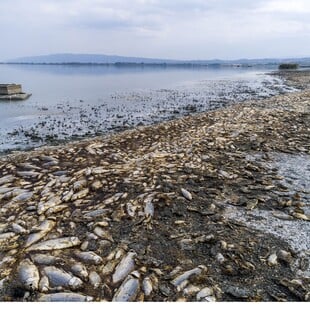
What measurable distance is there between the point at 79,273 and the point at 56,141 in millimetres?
14872

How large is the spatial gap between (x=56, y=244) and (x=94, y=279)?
130 centimetres

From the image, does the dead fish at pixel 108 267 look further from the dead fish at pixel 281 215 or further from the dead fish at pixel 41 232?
the dead fish at pixel 281 215

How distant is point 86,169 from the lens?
9.91 metres

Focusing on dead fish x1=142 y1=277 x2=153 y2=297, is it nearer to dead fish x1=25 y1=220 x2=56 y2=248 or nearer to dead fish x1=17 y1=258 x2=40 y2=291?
dead fish x1=17 y1=258 x2=40 y2=291

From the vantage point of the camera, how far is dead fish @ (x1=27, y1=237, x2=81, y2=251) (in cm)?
608

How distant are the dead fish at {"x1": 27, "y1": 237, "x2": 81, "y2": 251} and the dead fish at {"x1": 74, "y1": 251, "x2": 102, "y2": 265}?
0.31 metres

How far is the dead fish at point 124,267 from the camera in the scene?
5.32 m

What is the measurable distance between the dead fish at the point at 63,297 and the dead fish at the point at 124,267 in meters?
0.56

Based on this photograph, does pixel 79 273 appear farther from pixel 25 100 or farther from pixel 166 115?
pixel 25 100

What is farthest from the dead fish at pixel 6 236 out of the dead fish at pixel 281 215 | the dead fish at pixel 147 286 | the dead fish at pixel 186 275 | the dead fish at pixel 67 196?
the dead fish at pixel 281 215

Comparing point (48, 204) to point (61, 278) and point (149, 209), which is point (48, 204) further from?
point (61, 278)

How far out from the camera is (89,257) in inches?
230

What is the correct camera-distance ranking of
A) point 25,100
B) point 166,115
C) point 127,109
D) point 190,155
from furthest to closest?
point 25,100 < point 127,109 < point 166,115 < point 190,155
